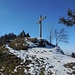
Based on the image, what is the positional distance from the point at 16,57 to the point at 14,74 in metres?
2.68

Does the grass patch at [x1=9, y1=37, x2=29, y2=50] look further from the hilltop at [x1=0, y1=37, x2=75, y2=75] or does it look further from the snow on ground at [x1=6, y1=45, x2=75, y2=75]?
the snow on ground at [x1=6, y1=45, x2=75, y2=75]

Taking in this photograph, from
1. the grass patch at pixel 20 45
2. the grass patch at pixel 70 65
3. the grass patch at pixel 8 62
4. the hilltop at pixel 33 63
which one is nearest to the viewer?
the hilltop at pixel 33 63

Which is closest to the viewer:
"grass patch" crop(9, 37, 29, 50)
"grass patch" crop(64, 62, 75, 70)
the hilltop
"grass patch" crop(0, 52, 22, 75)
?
the hilltop

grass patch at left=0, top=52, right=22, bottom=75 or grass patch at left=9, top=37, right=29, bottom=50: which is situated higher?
grass patch at left=9, top=37, right=29, bottom=50

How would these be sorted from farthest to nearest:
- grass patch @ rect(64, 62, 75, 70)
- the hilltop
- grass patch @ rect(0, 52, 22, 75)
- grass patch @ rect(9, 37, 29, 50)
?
grass patch @ rect(9, 37, 29, 50) < grass patch @ rect(64, 62, 75, 70) < grass patch @ rect(0, 52, 22, 75) < the hilltop

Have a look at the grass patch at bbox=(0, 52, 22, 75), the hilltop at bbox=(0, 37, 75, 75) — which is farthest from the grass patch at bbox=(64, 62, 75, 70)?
the grass patch at bbox=(0, 52, 22, 75)

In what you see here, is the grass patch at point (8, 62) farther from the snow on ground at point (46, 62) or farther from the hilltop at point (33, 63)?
the snow on ground at point (46, 62)

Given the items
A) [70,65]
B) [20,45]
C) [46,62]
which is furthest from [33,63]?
[20,45]

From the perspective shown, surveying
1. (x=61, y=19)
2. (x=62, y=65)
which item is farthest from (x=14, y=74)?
(x=61, y=19)

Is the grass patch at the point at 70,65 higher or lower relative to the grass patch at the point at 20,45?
lower

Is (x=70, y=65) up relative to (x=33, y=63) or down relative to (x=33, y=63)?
down

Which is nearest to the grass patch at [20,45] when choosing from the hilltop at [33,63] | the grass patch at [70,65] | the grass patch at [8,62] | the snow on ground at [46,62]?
the hilltop at [33,63]

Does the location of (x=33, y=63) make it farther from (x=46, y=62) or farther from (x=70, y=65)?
(x=70, y=65)

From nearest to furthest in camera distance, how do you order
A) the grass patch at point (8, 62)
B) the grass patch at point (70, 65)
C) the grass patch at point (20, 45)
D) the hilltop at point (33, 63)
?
the hilltop at point (33, 63) < the grass patch at point (8, 62) < the grass patch at point (70, 65) < the grass patch at point (20, 45)
